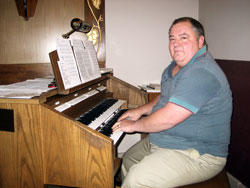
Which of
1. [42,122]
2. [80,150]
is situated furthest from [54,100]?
[80,150]

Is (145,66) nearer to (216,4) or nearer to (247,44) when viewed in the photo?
(216,4)

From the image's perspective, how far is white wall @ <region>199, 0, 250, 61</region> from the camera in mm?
1896

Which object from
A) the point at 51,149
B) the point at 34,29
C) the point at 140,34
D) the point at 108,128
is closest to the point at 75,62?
the point at 108,128

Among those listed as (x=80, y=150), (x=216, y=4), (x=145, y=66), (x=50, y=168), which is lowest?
(x=50, y=168)

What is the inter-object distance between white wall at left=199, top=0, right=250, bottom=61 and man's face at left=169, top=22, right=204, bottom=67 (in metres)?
0.68

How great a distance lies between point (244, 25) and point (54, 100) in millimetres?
1686

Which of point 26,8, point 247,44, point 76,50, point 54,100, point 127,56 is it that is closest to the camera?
point 54,100

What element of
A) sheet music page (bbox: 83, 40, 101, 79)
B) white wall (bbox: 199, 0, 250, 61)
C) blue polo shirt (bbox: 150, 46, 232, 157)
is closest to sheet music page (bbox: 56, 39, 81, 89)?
sheet music page (bbox: 83, 40, 101, 79)

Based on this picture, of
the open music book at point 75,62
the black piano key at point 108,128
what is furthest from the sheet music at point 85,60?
the black piano key at point 108,128

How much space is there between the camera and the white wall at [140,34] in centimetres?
286

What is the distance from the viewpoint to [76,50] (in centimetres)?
173

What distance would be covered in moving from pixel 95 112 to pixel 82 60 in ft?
1.44

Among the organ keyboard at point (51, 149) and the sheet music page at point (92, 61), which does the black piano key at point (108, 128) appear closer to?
the organ keyboard at point (51, 149)

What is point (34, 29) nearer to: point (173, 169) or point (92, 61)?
point (92, 61)
